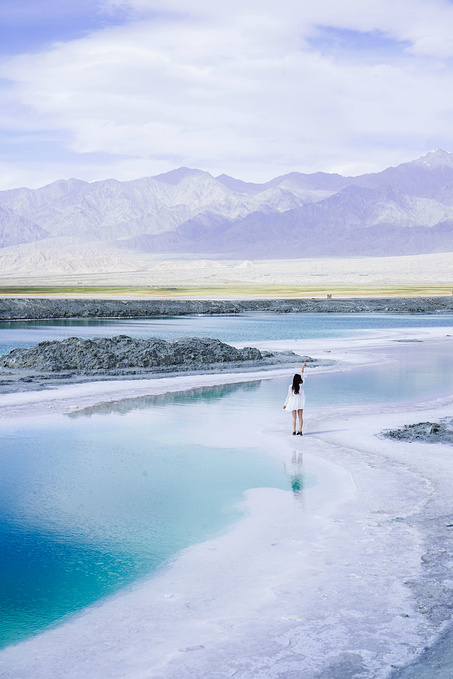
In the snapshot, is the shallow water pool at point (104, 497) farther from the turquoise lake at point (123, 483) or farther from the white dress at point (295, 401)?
the white dress at point (295, 401)

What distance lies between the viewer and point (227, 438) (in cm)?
1275

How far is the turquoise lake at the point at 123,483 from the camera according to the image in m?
6.91

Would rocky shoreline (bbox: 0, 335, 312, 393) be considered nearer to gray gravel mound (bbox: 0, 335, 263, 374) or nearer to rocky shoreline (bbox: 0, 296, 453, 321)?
gray gravel mound (bbox: 0, 335, 263, 374)

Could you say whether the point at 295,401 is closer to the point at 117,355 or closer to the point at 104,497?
the point at 104,497

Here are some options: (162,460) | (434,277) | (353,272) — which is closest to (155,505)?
(162,460)

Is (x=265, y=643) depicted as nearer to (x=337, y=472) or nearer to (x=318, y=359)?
(x=337, y=472)

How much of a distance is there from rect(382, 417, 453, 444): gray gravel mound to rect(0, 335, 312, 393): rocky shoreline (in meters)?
9.04

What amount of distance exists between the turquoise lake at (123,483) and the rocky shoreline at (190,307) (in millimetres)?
39845

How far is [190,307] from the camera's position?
62.5m

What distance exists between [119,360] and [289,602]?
1620cm

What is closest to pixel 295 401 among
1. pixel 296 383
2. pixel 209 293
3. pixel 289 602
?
pixel 296 383

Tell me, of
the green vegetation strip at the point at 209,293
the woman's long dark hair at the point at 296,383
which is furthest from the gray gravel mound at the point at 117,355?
the green vegetation strip at the point at 209,293

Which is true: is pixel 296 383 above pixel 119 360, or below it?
above

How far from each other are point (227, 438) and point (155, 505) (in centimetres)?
384
